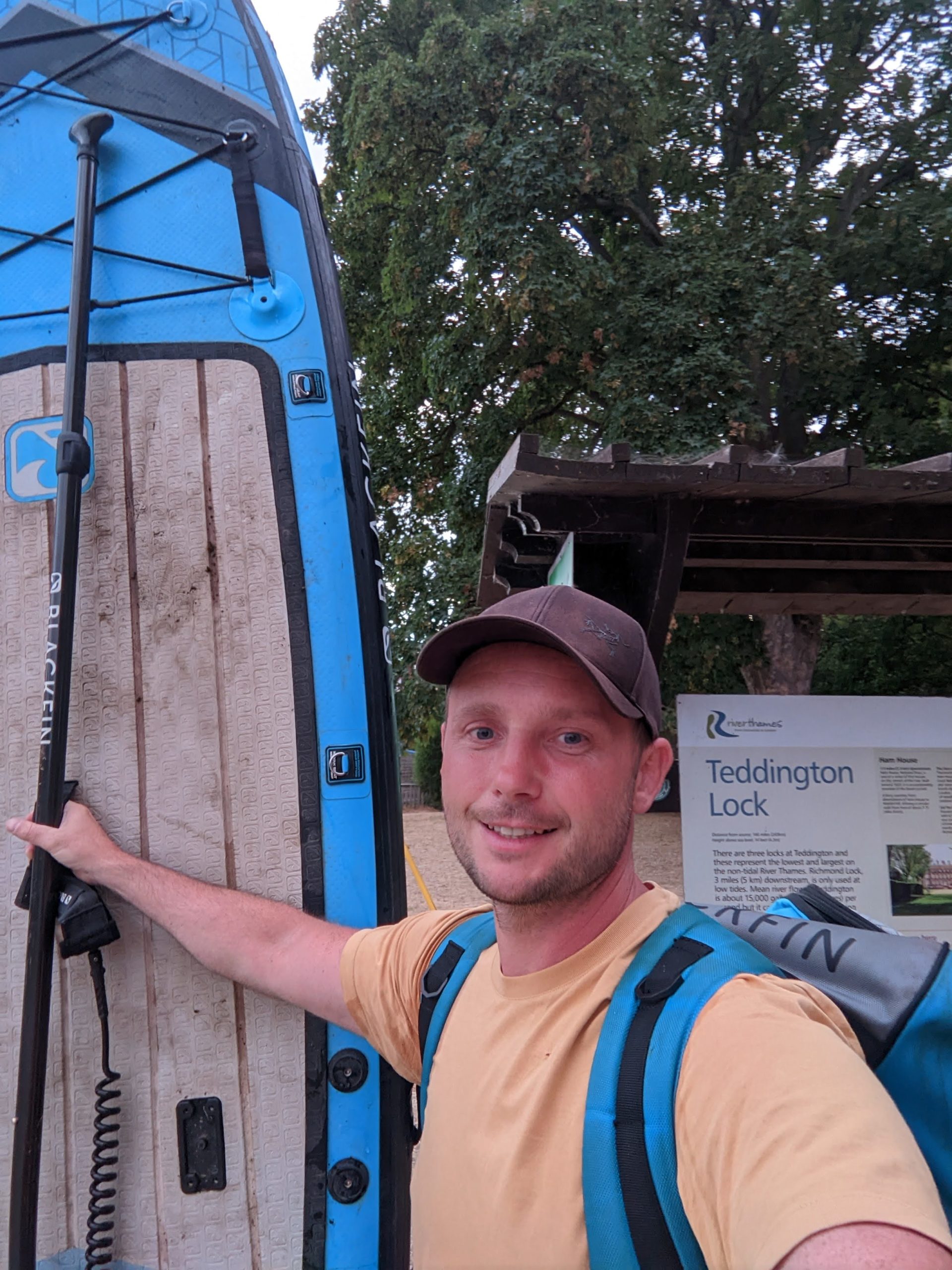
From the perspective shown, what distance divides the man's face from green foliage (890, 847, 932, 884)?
293 centimetres

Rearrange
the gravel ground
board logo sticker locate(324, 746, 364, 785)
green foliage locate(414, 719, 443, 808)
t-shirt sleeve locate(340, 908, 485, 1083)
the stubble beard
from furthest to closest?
green foliage locate(414, 719, 443, 808), the gravel ground, board logo sticker locate(324, 746, 364, 785), t-shirt sleeve locate(340, 908, 485, 1083), the stubble beard

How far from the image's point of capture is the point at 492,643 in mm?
1511

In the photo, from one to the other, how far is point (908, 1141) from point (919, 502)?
111 inches

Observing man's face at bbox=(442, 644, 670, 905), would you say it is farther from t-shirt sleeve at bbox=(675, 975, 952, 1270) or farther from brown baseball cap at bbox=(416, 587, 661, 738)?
t-shirt sleeve at bbox=(675, 975, 952, 1270)

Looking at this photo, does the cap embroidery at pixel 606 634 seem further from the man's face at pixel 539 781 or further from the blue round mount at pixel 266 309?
the blue round mount at pixel 266 309

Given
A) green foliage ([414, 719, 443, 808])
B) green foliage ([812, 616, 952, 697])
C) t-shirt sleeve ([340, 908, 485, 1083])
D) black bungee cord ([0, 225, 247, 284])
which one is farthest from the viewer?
green foliage ([414, 719, 443, 808])

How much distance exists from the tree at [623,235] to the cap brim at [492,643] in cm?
714

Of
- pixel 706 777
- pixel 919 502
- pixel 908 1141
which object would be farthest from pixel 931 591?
pixel 908 1141

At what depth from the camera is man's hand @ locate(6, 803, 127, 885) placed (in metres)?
1.85

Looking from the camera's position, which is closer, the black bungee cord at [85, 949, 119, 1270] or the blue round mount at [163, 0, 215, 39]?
the black bungee cord at [85, 949, 119, 1270]

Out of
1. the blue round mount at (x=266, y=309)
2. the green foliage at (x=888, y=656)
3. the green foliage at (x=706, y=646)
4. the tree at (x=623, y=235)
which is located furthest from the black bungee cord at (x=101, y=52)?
the green foliage at (x=888, y=656)

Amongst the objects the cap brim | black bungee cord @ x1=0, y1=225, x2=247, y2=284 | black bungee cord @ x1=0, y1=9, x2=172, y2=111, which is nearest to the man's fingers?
the cap brim

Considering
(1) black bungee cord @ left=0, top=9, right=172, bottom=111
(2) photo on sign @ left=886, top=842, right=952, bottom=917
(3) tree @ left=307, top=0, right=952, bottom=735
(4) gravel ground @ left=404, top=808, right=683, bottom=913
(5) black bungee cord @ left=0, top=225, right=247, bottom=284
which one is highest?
(3) tree @ left=307, top=0, right=952, bottom=735

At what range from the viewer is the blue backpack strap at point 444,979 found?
5.11 feet
